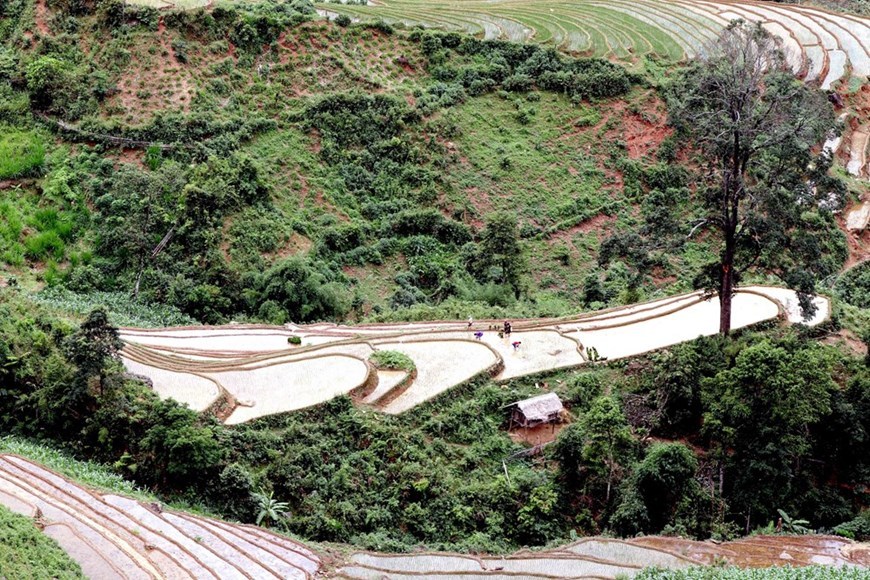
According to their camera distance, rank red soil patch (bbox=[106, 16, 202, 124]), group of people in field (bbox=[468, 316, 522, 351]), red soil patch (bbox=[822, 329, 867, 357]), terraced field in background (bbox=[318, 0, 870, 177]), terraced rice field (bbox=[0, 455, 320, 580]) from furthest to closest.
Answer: terraced field in background (bbox=[318, 0, 870, 177]) → red soil patch (bbox=[106, 16, 202, 124]) → group of people in field (bbox=[468, 316, 522, 351]) → red soil patch (bbox=[822, 329, 867, 357]) → terraced rice field (bbox=[0, 455, 320, 580])

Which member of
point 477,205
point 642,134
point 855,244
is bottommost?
point 855,244

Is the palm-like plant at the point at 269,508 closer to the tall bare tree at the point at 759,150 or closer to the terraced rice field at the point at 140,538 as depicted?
the terraced rice field at the point at 140,538

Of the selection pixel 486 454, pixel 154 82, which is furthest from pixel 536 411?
pixel 154 82

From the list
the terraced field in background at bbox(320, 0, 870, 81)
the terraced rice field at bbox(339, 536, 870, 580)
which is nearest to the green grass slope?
the terraced rice field at bbox(339, 536, 870, 580)

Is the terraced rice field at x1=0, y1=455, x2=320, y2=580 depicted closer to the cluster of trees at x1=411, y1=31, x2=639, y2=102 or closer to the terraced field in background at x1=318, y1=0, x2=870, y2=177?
the cluster of trees at x1=411, y1=31, x2=639, y2=102

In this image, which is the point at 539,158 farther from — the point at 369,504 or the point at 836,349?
the point at 369,504

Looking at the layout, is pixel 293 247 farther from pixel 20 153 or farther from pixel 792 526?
pixel 792 526
